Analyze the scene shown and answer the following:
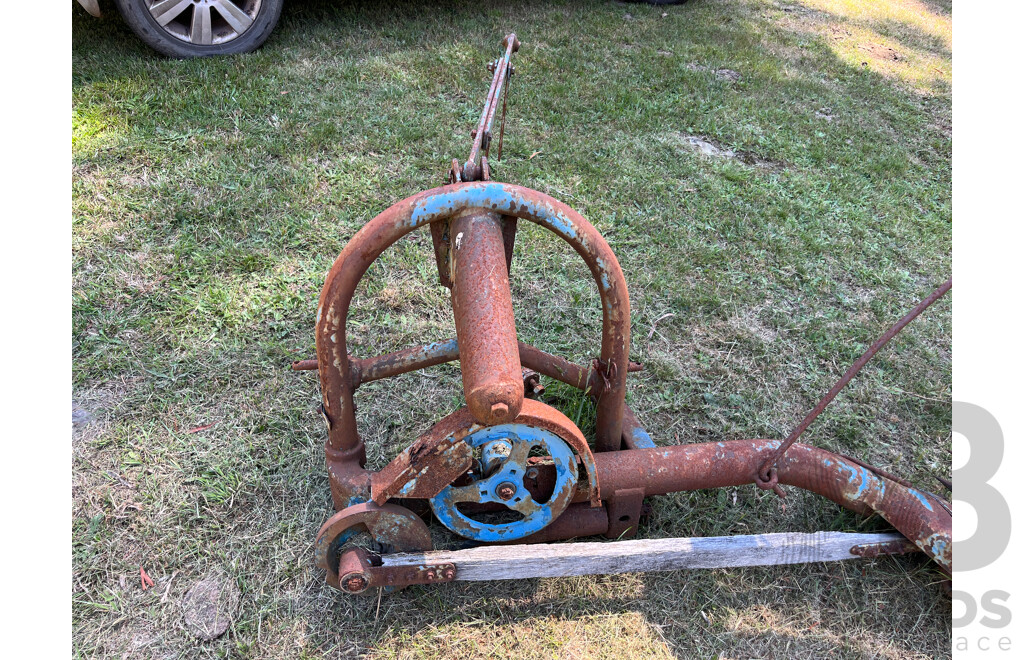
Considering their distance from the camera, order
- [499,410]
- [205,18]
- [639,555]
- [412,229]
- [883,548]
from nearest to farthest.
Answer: [499,410] → [412,229] → [639,555] → [883,548] → [205,18]

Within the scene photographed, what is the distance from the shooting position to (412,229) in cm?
167

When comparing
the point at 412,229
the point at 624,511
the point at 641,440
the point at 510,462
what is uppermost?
the point at 412,229

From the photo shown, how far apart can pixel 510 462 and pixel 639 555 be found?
1.73 feet

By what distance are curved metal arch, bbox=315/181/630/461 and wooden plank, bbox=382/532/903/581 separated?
0.52m

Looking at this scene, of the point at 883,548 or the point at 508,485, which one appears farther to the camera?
the point at 883,548

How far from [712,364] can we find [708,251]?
83 centimetres

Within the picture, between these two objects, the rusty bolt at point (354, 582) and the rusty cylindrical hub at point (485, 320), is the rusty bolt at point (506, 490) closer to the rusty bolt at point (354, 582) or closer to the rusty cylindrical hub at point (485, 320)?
the rusty cylindrical hub at point (485, 320)

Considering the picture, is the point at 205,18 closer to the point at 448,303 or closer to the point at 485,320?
the point at 448,303
